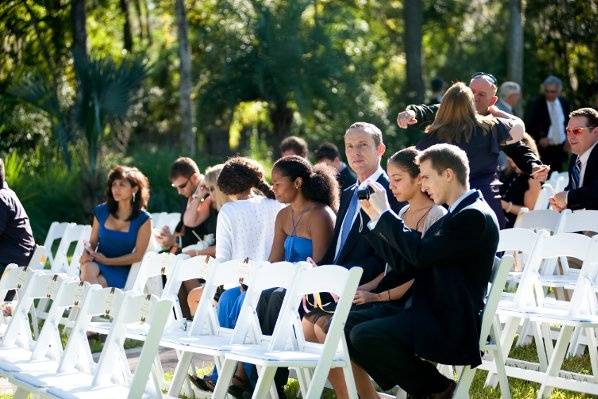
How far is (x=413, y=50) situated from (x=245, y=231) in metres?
13.9

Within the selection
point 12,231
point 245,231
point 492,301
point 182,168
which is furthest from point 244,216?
point 12,231

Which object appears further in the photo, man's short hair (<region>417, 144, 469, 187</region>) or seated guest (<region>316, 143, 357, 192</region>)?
seated guest (<region>316, 143, 357, 192</region>)

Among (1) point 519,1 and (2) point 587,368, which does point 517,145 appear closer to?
(2) point 587,368

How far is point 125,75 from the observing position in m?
17.7

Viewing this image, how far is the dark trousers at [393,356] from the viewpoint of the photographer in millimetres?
6602

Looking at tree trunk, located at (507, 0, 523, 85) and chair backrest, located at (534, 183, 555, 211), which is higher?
tree trunk, located at (507, 0, 523, 85)

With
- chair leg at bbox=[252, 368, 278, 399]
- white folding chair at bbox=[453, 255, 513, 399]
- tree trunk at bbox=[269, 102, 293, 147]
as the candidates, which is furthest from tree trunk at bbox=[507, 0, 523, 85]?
chair leg at bbox=[252, 368, 278, 399]

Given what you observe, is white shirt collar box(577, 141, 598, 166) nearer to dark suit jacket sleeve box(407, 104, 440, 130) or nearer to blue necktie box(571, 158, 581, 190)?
blue necktie box(571, 158, 581, 190)

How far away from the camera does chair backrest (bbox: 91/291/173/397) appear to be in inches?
235

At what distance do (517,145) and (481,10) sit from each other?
20.4 metres

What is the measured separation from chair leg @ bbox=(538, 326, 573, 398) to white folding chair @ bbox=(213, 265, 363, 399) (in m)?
1.47

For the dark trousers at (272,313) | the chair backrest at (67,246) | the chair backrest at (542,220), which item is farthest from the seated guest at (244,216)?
the chair backrest at (67,246)

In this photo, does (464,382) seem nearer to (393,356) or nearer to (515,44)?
(393,356)

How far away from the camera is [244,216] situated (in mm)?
8539
